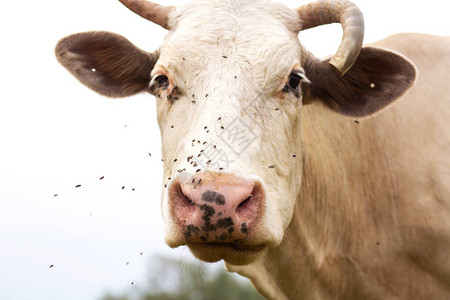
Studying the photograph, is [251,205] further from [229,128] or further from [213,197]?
[229,128]

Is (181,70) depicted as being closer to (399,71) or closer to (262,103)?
(262,103)

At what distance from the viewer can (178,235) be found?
3137 mm

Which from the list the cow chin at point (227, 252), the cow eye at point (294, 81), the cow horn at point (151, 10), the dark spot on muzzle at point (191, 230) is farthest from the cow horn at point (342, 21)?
the dark spot on muzzle at point (191, 230)

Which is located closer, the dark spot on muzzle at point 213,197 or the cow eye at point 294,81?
the dark spot on muzzle at point 213,197

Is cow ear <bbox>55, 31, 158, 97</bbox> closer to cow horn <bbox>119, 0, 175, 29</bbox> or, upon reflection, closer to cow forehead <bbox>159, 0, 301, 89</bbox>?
cow horn <bbox>119, 0, 175, 29</bbox>

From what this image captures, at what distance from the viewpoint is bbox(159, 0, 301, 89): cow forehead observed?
3.85 meters

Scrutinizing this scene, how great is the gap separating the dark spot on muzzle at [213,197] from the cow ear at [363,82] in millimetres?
1967

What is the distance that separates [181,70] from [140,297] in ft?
56.2

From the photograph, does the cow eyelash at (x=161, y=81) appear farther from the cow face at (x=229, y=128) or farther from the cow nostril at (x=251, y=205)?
the cow nostril at (x=251, y=205)

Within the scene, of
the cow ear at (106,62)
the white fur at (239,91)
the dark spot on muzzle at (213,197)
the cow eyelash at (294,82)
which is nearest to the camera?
the dark spot on muzzle at (213,197)

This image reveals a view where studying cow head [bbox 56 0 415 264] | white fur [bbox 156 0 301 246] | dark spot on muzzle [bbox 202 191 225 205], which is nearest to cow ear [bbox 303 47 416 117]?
cow head [bbox 56 0 415 264]

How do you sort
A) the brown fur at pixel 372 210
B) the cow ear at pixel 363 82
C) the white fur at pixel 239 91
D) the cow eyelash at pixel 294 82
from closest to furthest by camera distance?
the white fur at pixel 239 91
the cow eyelash at pixel 294 82
the cow ear at pixel 363 82
the brown fur at pixel 372 210

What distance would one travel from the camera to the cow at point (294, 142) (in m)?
3.19

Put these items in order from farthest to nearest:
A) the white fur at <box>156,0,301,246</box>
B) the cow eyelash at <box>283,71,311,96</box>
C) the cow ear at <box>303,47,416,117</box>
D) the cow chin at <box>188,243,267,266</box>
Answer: the cow ear at <box>303,47,416,117</box>
the cow eyelash at <box>283,71,311,96</box>
the white fur at <box>156,0,301,246</box>
the cow chin at <box>188,243,267,266</box>
